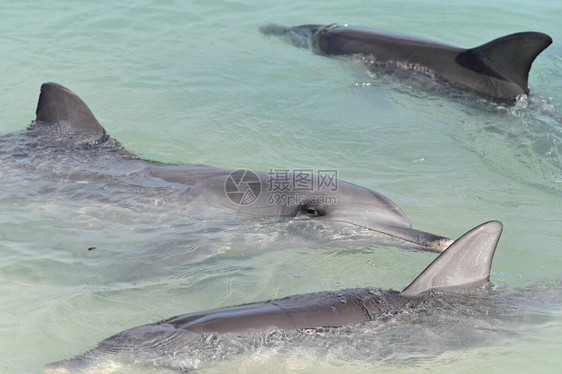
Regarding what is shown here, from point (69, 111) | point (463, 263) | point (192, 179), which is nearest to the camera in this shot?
point (463, 263)

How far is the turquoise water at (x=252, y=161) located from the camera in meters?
6.28

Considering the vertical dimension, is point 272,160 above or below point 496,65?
below

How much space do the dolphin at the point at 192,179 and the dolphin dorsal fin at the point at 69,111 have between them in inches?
0.5

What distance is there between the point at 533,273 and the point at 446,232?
1144mm

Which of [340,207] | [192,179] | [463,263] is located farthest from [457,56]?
[463,263]

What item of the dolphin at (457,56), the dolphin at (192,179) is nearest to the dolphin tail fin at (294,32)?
the dolphin at (457,56)

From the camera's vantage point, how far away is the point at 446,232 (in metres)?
8.02

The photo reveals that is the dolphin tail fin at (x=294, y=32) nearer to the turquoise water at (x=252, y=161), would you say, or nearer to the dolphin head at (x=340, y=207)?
the turquoise water at (x=252, y=161)

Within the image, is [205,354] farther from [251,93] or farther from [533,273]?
[251,93]

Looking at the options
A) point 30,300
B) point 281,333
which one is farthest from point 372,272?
point 30,300

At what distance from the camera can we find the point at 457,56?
1220cm

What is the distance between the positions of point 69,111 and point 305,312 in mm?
5059

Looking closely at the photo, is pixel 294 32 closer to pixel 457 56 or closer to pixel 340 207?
pixel 457 56

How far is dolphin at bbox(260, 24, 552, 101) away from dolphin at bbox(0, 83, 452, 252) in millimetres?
4793
